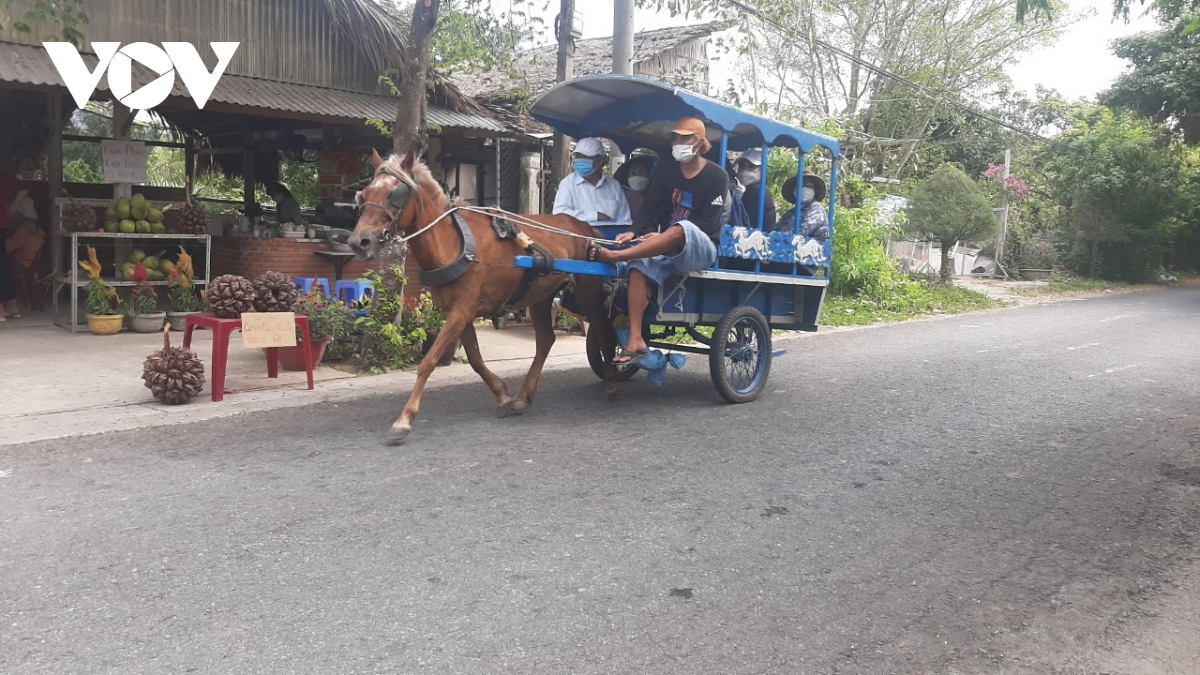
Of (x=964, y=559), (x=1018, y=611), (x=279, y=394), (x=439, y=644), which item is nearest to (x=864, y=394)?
(x=964, y=559)

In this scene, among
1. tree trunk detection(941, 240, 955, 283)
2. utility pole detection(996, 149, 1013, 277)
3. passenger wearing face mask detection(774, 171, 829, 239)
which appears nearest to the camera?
passenger wearing face mask detection(774, 171, 829, 239)

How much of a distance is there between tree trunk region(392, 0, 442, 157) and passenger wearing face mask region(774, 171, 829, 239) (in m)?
3.59

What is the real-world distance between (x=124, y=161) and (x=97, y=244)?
1142 millimetres

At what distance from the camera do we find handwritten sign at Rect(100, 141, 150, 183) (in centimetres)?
1119

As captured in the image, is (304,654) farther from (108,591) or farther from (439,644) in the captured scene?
(108,591)

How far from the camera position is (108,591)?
3.56 m

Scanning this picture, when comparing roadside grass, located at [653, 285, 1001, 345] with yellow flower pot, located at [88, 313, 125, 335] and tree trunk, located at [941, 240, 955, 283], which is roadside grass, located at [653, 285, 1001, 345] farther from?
yellow flower pot, located at [88, 313, 125, 335]

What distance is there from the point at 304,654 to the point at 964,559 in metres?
2.96

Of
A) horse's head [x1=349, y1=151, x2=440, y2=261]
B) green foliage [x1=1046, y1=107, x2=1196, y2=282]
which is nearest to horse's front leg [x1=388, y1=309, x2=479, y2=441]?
horse's head [x1=349, y1=151, x2=440, y2=261]

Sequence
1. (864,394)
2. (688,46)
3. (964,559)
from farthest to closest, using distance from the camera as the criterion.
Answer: (688,46)
(864,394)
(964,559)

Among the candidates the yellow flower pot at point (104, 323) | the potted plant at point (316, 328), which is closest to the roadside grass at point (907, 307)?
the potted plant at point (316, 328)

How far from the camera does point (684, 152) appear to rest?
6746 mm

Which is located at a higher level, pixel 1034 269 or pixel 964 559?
pixel 1034 269

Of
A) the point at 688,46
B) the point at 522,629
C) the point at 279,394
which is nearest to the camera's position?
the point at 522,629
